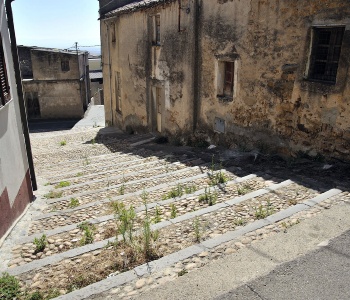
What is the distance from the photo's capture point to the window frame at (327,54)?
674 cm

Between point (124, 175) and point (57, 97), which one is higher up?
point (57, 97)

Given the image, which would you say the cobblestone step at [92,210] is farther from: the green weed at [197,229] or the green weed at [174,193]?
the green weed at [197,229]

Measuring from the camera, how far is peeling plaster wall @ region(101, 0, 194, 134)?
11.2 meters

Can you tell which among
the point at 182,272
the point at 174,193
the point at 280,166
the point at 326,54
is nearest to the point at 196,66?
the point at 326,54

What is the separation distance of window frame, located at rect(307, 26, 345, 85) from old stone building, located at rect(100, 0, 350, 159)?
0.07 ft

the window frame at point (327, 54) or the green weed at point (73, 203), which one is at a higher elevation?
the window frame at point (327, 54)

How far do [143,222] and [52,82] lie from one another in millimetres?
23097

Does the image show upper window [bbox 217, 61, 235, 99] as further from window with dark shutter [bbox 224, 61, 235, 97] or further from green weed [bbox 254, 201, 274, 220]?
green weed [bbox 254, 201, 274, 220]

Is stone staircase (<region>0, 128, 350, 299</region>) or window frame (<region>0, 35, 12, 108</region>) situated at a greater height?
window frame (<region>0, 35, 12, 108</region>)

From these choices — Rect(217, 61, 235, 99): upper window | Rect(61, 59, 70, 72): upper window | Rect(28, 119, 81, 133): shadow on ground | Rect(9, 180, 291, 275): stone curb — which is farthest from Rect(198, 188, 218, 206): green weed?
Rect(61, 59, 70, 72): upper window

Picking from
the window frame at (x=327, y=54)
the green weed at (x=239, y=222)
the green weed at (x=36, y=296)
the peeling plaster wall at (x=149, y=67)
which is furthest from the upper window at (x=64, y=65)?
the green weed at (x=36, y=296)

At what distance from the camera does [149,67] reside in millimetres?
13867

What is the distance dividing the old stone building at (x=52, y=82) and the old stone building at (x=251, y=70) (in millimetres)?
12646

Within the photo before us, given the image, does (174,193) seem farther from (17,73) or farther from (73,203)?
(17,73)
